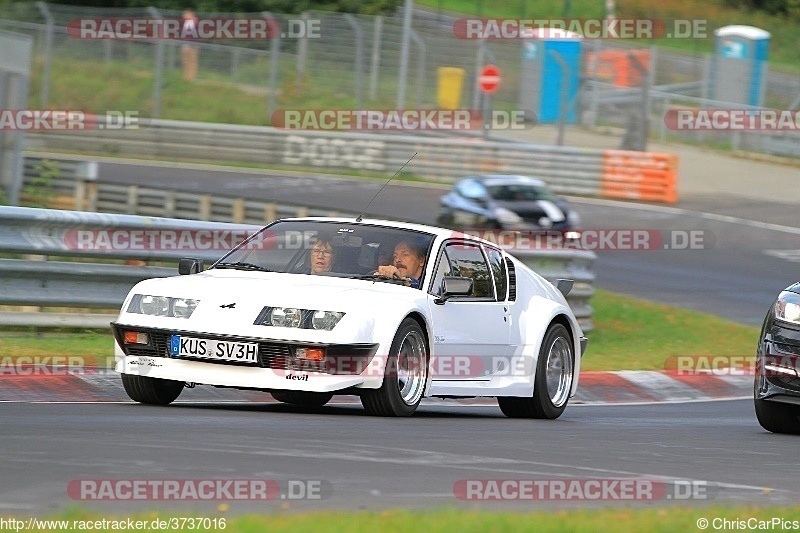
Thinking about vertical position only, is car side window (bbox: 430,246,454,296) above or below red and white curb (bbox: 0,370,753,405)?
above

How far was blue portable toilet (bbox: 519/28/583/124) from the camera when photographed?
38.7m

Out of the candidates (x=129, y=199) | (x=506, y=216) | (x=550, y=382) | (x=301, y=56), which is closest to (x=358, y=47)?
(x=301, y=56)

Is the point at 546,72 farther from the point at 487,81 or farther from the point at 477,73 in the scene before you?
the point at 487,81

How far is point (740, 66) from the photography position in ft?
132

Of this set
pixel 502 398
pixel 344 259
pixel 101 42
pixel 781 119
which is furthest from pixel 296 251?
pixel 781 119

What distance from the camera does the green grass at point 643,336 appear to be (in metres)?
15.2

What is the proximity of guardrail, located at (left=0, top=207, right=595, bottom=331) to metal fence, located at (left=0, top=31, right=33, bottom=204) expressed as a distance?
6.60m

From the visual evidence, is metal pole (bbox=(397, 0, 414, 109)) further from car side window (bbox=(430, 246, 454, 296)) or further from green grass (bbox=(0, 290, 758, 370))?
car side window (bbox=(430, 246, 454, 296))

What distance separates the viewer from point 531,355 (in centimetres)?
1085

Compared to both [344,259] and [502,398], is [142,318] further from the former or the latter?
[502,398]

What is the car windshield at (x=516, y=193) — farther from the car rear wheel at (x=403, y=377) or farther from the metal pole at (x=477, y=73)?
the car rear wheel at (x=403, y=377)

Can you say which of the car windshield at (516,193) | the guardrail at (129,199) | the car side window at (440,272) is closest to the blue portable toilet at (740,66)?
the car windshield at (516,193)

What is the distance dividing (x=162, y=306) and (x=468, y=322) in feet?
7.15

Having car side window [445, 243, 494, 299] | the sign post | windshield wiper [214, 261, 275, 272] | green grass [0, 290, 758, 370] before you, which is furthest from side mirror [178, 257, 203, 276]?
the sign post
